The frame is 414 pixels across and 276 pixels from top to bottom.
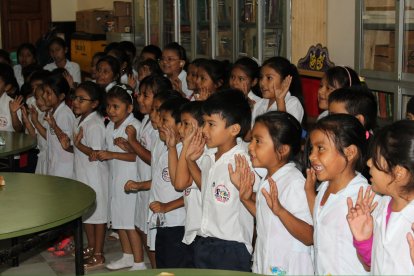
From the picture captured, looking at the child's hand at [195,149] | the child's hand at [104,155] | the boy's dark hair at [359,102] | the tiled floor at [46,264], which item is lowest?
the tiled floor at [46,264]

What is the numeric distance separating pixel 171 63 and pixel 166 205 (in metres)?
2.37

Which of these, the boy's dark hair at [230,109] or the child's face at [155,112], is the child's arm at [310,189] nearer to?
the boy's dark hair at [230,109]

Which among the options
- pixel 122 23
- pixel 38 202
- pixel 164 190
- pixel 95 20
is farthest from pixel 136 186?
pixel 95 20

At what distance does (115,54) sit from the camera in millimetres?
6434

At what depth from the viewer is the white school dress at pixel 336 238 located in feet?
8.16

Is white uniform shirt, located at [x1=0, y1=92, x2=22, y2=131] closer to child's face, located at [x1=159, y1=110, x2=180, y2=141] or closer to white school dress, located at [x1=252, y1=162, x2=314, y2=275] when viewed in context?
child's face, located at [x1=159, y1=110, x2=180, y2=141]

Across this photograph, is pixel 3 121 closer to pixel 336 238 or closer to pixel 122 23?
pixel 336 238

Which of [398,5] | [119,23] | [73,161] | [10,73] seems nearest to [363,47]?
[398,5]

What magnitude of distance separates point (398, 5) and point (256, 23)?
6.30ft

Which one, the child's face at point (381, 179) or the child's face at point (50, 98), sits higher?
the child's face at point (50, 98)

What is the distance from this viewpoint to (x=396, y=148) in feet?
7.38

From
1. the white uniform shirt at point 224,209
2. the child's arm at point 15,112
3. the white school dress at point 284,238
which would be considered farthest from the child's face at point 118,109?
the white school dress at point 284,238

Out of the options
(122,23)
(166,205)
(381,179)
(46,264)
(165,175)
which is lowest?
(46,264)

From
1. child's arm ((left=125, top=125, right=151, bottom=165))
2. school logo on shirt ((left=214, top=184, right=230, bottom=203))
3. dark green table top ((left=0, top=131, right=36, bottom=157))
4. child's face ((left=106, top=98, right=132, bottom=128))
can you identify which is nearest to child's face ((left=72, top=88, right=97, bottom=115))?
child's face ((left=106, top=98, right=132, bottom=128))
